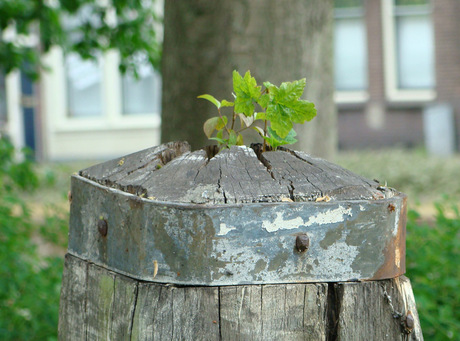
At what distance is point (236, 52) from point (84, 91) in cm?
1138

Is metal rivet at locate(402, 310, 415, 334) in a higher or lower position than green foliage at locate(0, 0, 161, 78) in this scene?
lower

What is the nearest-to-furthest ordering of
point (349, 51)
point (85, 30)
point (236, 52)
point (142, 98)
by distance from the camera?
point (236, 52) < point (85, 30) < point (349, 51) < point (142, 98)

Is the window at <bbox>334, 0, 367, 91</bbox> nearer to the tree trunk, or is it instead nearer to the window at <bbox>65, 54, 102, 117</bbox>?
the window at <bbox>65, 54, 102, 117</bbox>

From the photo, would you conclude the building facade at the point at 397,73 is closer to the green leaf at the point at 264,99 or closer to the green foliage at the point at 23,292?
the green foliage at the point at 23,292

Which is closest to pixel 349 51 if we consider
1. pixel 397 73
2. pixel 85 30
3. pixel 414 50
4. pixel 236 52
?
pixel 397 73

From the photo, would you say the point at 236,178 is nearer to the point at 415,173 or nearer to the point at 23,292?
the point at 23,292

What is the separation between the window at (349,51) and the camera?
1234 centimetres

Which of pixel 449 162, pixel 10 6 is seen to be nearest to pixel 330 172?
pixel 10 6

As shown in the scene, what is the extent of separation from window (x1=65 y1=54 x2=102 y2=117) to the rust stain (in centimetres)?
1241

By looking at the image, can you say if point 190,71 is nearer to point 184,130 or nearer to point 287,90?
point 184,130

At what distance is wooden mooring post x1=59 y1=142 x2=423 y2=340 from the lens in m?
1.16

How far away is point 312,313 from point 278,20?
1476 mm

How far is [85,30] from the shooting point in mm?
4949

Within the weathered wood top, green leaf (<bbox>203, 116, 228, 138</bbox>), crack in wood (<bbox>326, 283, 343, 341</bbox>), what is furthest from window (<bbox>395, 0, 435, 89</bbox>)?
crack in wood (<bbox>326, 283, 343, 341</bbox>)
